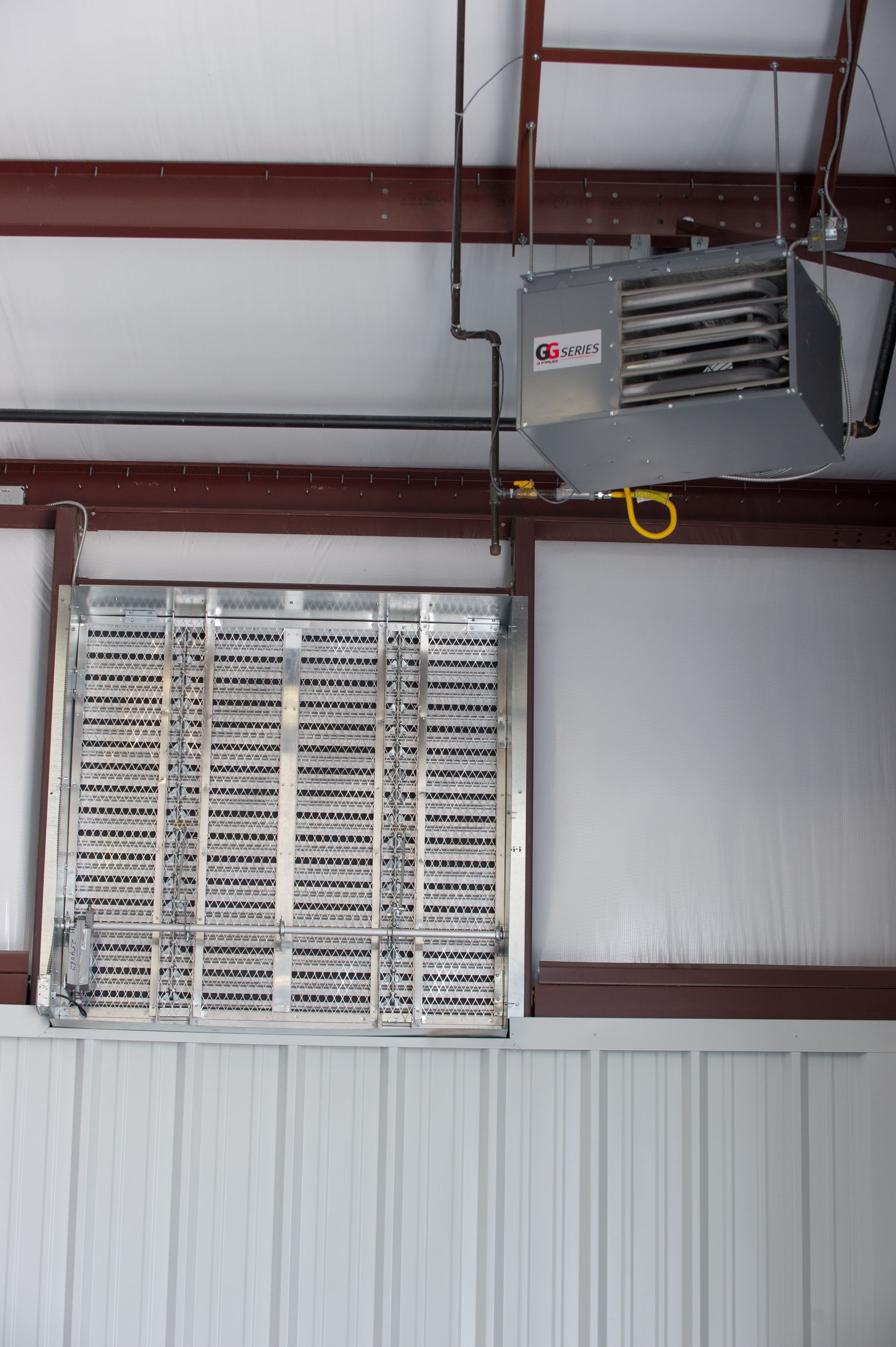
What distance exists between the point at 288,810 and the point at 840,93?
2595 mm

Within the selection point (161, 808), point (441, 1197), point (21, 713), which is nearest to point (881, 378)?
point (161, 808)

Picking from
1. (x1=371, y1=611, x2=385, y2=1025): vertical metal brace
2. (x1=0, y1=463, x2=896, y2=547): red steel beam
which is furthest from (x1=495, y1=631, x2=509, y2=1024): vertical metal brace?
(x1=0, y1=463, x2=896, y2=547): red steel beam

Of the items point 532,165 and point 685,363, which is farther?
point 532,165

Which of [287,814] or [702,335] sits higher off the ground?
[702,335]

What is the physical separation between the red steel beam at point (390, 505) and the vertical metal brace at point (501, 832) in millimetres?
528

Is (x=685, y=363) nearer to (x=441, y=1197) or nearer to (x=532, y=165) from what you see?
(x=532, y=165)

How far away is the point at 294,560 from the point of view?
366cm

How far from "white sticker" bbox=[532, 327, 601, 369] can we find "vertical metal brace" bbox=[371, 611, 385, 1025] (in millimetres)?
1562

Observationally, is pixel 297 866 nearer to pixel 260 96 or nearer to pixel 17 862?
pixel 17 862

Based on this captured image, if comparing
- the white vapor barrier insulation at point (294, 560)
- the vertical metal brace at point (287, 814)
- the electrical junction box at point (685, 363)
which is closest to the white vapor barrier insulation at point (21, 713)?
the white vapor barrier insulation at point (294, 560)

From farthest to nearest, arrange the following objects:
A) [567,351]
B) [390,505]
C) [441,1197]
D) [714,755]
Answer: [390,505] < [714,755] < [441,1197] < [567,351]

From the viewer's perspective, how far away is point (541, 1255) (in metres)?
3.27

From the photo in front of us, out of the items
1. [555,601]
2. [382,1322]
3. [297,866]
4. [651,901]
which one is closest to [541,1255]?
[382,1322]

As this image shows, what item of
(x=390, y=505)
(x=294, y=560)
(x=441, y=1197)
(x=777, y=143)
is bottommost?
(x=441, y=1197)
